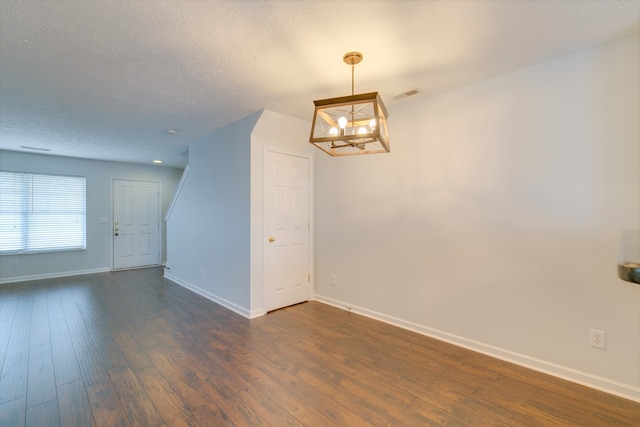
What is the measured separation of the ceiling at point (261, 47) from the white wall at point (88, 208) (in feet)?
9.91

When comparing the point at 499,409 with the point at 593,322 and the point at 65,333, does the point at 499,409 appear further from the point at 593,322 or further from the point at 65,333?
the point at 65,333

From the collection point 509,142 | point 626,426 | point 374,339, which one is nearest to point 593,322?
point 626,426

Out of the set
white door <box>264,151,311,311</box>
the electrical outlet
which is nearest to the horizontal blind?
white door <box>264,151,311,311</box>

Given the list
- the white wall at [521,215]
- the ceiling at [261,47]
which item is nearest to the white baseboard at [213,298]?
the white wall at [521,215]

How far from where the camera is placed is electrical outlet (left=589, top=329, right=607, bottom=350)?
6.70ft

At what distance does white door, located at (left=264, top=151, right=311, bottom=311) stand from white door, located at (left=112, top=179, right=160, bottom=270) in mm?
4739

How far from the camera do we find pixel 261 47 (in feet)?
6.80

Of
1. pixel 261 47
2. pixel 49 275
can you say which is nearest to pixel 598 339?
pixel 261 47

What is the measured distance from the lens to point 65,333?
3033mm

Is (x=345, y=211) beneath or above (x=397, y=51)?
beneath

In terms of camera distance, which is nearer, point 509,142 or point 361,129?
point 361,129

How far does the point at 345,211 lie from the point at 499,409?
8.22ft

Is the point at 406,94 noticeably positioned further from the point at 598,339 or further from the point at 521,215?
the point at 598,339

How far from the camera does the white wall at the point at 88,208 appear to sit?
17.3ft
